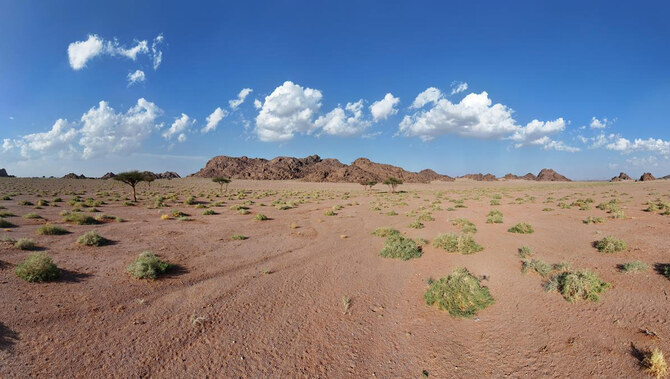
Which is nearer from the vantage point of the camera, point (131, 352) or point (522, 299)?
point (131, 352)

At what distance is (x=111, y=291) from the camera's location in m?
7.20

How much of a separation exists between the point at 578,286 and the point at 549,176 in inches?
6860

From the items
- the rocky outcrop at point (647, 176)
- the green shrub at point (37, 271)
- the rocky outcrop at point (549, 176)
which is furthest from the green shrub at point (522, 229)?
the rocky outcrop at point (549, 176)

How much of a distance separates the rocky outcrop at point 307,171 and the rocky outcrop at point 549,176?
156ft

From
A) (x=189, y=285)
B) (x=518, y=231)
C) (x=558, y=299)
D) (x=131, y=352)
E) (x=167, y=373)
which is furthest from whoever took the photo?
(x=518, y=231)

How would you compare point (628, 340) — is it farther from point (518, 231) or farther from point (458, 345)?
point (518, 231)

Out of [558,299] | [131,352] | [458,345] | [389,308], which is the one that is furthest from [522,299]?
[131,352]

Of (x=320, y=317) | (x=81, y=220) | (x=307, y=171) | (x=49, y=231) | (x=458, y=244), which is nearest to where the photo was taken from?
(x=320, y=317)

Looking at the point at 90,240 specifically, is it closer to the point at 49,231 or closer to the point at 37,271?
the point at 49,231

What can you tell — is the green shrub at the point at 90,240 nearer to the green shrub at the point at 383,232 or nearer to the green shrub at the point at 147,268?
the green shrub at the point at 147,268

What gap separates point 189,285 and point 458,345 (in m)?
6.92

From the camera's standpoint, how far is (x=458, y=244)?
11.2 m

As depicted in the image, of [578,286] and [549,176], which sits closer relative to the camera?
[578,286]

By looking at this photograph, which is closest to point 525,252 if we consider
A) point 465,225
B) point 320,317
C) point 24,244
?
point 465,225
